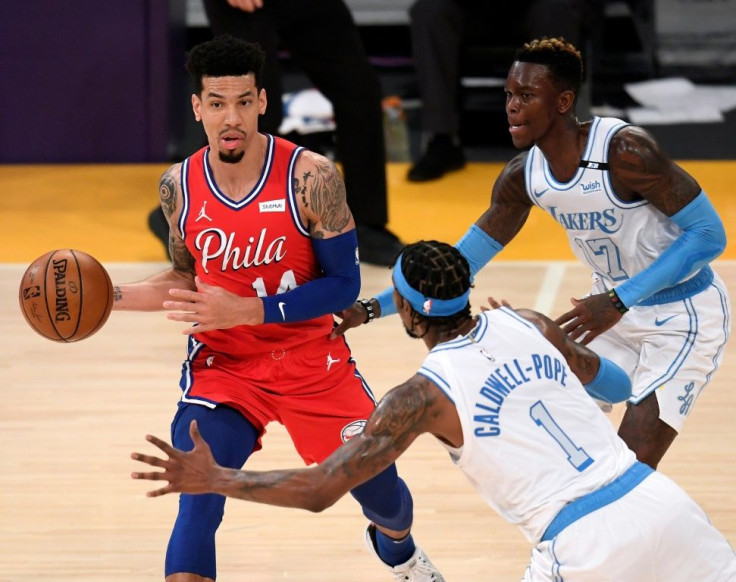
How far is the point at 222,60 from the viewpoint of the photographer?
14.2 feet

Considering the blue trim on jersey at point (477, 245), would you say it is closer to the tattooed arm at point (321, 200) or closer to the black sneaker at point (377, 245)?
the tattooed arm at point (321, 200)

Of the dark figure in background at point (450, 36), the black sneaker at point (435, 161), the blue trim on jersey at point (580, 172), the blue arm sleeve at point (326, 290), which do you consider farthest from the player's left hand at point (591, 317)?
the black sneaker at point (435, 161)

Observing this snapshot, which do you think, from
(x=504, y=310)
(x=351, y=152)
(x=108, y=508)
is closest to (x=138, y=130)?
(x=351, y=152)

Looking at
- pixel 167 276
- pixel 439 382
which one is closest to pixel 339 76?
pixel 167 276

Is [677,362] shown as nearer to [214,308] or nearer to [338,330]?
[338,330]

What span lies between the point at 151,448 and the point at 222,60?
7.31ft

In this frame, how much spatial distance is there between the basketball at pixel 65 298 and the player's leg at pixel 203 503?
443mm

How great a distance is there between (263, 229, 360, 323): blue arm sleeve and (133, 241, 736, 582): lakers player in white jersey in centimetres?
87

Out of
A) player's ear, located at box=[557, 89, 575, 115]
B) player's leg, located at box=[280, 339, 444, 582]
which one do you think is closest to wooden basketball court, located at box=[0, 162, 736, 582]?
player's leg, located at box=[280, 339, 444, 582]

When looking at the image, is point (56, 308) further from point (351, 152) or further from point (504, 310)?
point (351, 152)

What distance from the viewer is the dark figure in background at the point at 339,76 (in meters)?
8.04

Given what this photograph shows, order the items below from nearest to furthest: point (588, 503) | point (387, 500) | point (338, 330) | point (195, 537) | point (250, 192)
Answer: point (588, 503), point (195, 537), point (387, 500), point (250, 192), point (338, 330)

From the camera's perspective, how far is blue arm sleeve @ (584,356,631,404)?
392cm

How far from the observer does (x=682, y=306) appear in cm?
467
